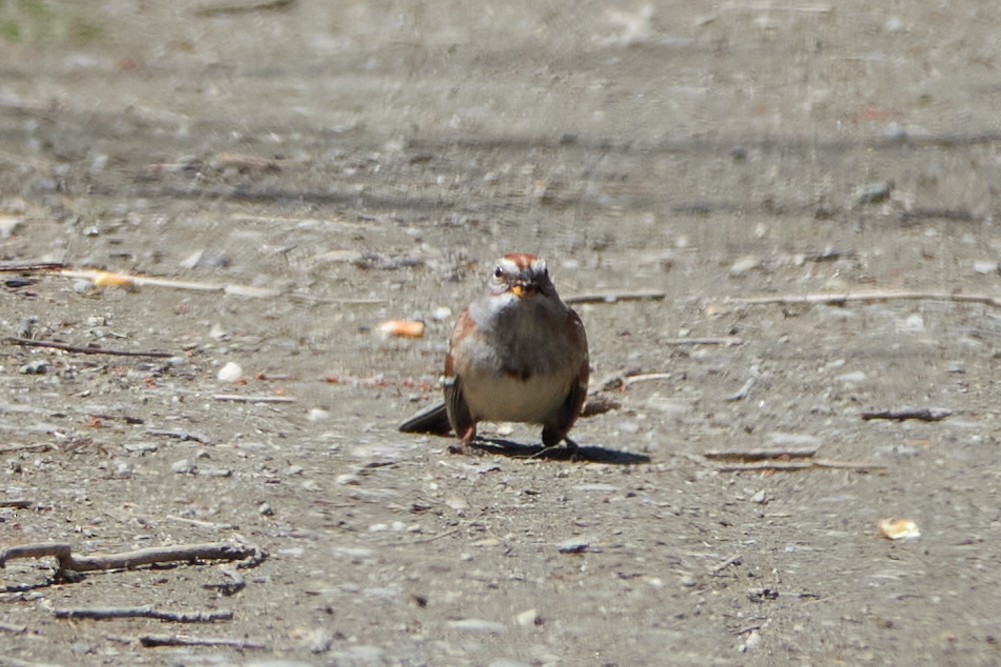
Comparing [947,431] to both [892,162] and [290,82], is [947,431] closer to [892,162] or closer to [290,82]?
[892,162]

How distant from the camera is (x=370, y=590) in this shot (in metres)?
4.64

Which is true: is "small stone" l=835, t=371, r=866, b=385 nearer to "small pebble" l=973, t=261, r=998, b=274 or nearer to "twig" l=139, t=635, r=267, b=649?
"small pebble" l=973, t=261, r=998, b=274

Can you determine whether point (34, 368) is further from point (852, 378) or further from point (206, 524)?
point (852, 378)

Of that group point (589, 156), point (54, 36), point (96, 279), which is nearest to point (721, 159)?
point (589, 156)

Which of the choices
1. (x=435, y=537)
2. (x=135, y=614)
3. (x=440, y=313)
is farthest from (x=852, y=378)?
(x=135, y=614)

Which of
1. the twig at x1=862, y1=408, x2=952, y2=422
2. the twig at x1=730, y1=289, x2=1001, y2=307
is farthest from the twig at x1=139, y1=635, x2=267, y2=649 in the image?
the twig at x1=730, y1=289, x2=1001, y2=307

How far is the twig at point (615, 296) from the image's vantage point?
838 centimetres

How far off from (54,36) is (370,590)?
8868mm

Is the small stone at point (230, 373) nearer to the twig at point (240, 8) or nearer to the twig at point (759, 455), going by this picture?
the twig at point (759, 455)

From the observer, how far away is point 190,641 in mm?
4184

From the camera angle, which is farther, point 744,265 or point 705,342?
point 744,265

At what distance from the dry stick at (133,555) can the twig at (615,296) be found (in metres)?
3.76

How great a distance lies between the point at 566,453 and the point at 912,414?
4.49ft

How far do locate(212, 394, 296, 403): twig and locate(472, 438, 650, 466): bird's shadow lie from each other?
751mm
